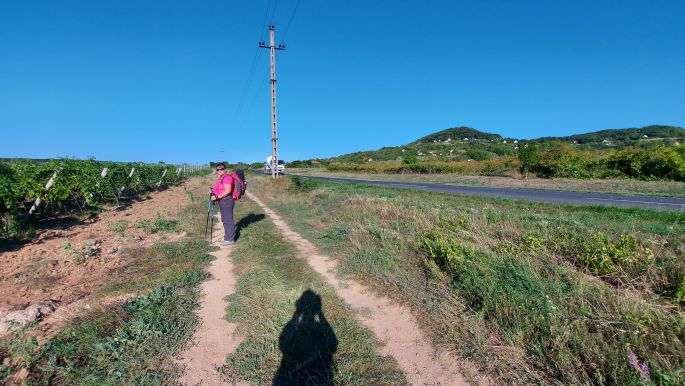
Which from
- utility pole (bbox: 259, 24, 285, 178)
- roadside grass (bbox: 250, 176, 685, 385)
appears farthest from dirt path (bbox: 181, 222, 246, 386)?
utility pole (bbox: 259, 24, 285, 178)

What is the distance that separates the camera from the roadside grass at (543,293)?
2.49m

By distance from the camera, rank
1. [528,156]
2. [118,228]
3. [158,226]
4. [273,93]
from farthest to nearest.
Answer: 1. [528,156]
2. [273,93]
3. [158,226]
4. [118,228]

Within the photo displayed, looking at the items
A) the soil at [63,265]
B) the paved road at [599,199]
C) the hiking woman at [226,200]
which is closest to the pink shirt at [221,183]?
the hiking woman at [226,200]

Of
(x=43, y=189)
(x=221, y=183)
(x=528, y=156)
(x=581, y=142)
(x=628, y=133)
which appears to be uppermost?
(x=628, y=133)

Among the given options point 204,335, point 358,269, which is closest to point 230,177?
point 358,269

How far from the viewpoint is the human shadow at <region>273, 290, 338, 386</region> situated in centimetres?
272

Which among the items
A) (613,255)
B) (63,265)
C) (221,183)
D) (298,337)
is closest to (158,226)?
(221,183)

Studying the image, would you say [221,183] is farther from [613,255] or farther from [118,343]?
[613,255]

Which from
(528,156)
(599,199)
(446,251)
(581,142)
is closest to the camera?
(446,251)

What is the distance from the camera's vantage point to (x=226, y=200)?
23.2 ft

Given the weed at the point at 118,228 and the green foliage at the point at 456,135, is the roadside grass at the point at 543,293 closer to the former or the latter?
the weed at the point at 118,228

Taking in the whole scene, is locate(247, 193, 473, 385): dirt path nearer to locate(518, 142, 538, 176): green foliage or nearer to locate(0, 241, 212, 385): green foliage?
locate(0, 241, 212, 385): green foliage

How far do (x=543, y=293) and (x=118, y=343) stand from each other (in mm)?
4134

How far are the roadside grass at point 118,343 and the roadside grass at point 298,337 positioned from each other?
0.57 meters
